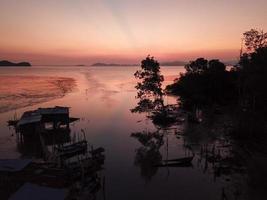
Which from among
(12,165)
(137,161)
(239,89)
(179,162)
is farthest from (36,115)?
(239,89)

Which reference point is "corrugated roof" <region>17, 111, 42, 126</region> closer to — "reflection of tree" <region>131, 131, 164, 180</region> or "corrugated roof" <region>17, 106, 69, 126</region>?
"corrugated roof" <region>17, 106, 69, 126</region>

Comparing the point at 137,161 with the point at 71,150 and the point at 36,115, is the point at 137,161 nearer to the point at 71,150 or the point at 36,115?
the point at 71,150

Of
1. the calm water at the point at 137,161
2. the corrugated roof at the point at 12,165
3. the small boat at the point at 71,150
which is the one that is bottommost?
the calm water at the point at 137,161

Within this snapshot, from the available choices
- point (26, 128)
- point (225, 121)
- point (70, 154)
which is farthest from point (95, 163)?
point (225, 121)

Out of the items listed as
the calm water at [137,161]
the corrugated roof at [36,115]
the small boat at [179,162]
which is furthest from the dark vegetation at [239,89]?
the corrugated roof at [36,115]

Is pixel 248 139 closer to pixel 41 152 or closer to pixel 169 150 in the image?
pixel 169 150

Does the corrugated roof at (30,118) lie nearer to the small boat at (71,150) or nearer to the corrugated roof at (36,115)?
the corrugated roof at (36,115)

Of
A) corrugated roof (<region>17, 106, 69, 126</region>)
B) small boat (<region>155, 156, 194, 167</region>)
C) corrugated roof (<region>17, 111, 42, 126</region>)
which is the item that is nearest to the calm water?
small boat (<region>155, 156, 194, 167</region>)
